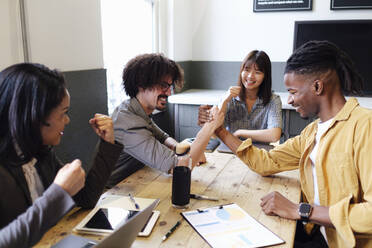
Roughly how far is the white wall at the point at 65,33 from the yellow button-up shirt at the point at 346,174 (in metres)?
1.42

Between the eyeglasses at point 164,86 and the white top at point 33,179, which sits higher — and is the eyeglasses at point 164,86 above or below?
above

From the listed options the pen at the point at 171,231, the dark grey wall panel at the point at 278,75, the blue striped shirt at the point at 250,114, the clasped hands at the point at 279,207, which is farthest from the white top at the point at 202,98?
the pen at the point at 171,231

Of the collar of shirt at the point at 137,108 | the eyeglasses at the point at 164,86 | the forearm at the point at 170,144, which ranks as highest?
the eyeglasses at the point at 164,86

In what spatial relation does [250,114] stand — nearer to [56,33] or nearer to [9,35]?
[56,33]

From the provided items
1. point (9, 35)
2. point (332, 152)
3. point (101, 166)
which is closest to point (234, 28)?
point (9, 35)

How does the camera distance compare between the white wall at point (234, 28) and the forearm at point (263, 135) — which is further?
the white wall at point (234, 28)

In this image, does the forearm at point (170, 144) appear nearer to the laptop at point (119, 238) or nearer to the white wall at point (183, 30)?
the laptop at point (119, 238)

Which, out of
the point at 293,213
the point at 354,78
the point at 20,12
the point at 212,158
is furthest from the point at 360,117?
the point at 20,12

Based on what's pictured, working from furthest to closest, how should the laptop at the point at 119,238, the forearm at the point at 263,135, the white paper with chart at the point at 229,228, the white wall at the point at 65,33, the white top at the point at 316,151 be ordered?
the forearm at the point at 263,135
the white wall at the point at 65,33
the white top at the point at 316,151
the white paper with chart at the point at 229,228
the laptop at the point at 119,238

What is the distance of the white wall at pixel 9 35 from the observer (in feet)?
5.26

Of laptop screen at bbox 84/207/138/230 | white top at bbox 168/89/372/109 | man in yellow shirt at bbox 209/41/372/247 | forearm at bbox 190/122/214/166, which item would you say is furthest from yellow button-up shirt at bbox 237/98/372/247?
white top at bbox 168/89/372/109

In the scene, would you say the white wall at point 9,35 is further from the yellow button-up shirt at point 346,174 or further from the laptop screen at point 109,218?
the yellow button-up shirt at point 346,174

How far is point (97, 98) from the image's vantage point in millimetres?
2348

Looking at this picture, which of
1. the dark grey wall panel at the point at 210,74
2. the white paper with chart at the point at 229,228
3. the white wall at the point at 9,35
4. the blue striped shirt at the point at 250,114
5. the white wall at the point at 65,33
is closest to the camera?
the white paper with chart at the point at 229,228
